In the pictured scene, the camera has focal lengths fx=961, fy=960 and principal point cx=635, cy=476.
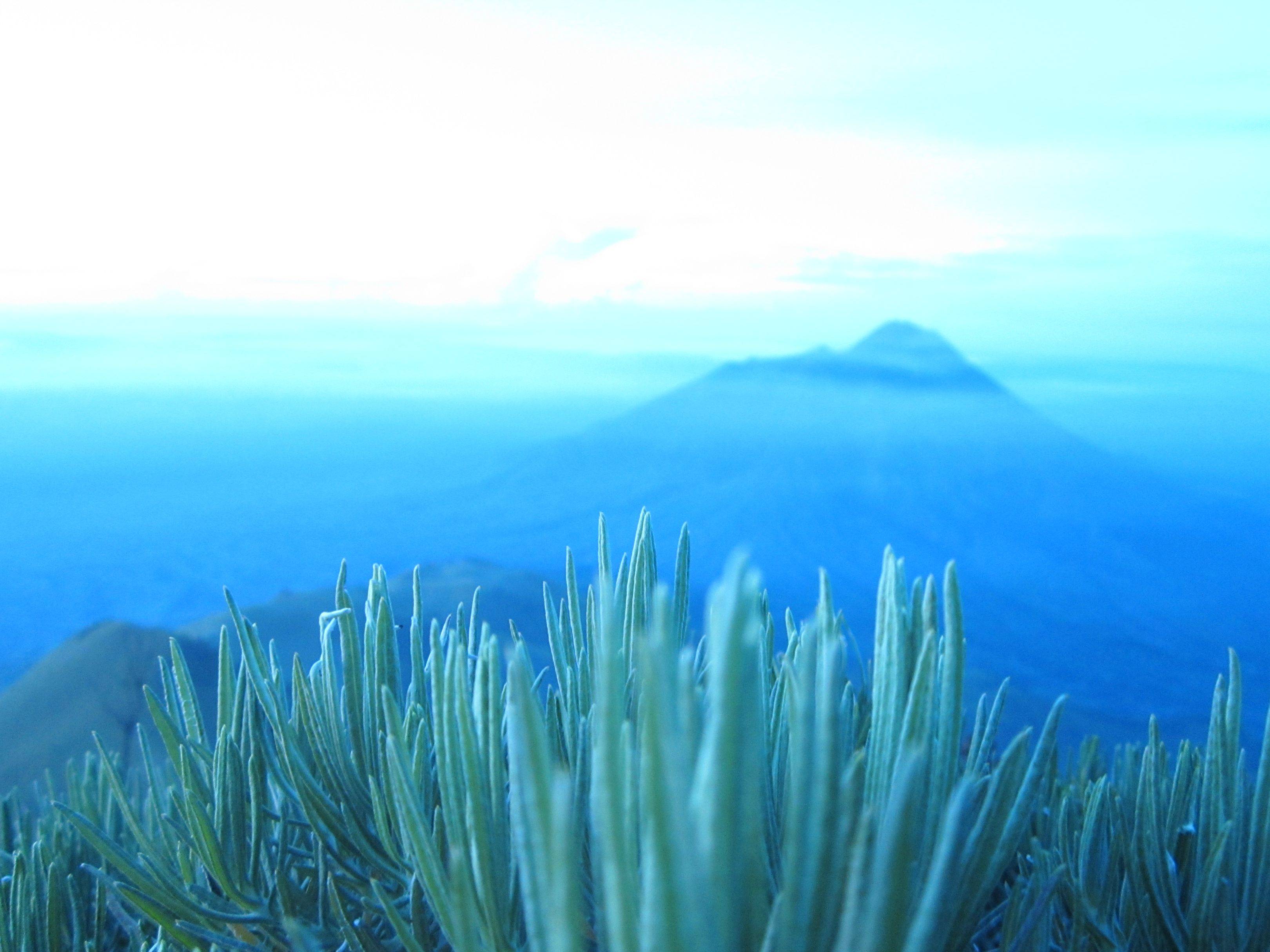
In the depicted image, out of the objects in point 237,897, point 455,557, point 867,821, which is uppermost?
point 867,821

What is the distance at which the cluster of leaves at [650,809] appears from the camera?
0.61ft

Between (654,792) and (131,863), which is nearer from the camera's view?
(654,792)

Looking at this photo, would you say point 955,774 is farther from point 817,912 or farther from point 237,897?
point 237,897

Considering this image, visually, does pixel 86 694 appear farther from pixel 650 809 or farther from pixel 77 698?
pixel 650 809

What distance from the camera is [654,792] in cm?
18

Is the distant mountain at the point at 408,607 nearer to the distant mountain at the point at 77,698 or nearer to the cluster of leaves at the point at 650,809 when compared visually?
the distant mountain at the point at 77,698

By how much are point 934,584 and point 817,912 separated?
0.12m

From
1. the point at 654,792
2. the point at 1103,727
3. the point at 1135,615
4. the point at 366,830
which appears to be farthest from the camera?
the point at 1135,615

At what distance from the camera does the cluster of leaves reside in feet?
0.61

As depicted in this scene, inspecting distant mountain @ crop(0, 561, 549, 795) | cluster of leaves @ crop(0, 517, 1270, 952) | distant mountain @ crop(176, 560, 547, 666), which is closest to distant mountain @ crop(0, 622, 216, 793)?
distant mountain @ crop(0, 561, 549, 795)

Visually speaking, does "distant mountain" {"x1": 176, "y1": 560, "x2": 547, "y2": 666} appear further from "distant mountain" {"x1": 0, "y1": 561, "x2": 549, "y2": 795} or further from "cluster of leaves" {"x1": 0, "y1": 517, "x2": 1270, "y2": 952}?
"cluster of leaves" {"x1": 0, "y1": 517, "x2": 1270, "y2": 952}

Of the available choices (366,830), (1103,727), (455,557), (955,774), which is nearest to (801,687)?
(955,774)

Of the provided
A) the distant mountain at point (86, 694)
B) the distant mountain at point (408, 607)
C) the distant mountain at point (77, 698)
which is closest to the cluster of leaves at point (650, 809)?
the distant mountain at point (86, 694)

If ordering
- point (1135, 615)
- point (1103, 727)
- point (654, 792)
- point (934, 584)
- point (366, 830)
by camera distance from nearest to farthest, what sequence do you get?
1. point (654, 792)
2. point (934, 584)
3. point (366, 830)
4. point (1103, 727)
5. point (1135, 615)
